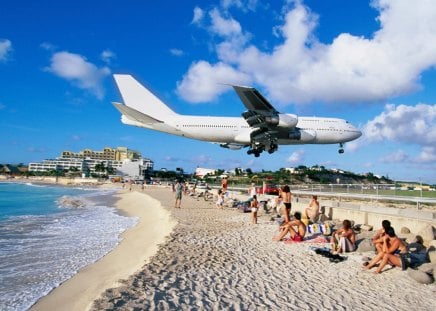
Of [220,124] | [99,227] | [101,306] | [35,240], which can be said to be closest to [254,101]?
[220,124]

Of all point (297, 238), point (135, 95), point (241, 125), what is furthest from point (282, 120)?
point (297, 238)

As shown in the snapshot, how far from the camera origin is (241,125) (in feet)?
98.1

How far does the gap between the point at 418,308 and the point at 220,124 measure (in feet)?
80.8

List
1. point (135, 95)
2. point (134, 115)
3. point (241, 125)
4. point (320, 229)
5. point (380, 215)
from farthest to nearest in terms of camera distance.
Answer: point (135, 95) → point (241, 125) → point (134, 115) → point (380, 215) → point (320, 229)

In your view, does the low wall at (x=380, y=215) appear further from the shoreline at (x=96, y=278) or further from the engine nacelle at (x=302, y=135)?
the engine nacelle at (x=302, y=135)

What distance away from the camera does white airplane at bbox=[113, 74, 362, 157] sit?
1032 inches

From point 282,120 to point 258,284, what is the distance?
65.9ft

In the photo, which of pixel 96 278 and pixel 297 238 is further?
pixel 297 238

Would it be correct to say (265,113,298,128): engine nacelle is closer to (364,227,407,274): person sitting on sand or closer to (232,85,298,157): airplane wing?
(232,85,298,157): airplane wing

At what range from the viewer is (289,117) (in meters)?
26.1

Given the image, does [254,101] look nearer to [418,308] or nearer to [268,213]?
[268,213]

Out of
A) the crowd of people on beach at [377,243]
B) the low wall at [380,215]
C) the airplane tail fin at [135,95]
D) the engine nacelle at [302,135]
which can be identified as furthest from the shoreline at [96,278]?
the airplane tail fin at [135,95]

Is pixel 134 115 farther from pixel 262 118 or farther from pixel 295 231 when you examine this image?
pixel 295 231

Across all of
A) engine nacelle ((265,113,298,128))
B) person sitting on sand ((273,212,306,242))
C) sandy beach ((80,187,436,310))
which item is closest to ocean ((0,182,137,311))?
sandy beach ((80,187,436,310))
